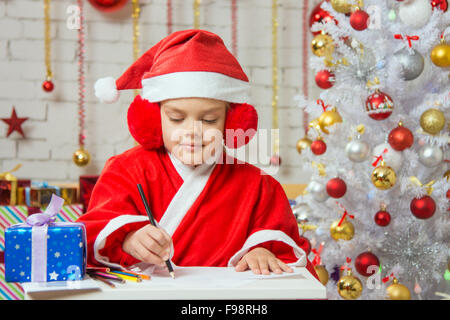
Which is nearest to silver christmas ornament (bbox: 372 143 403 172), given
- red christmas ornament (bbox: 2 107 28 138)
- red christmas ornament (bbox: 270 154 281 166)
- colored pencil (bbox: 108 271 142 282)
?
red christmas ornament (bbox: 270 154 281 166)

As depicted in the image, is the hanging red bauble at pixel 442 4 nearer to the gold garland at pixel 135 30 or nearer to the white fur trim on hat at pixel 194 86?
the white fur trim on hat at pixel 194 86

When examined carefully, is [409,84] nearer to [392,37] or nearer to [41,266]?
[392,37]

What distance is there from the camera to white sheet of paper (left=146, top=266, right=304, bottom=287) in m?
0.86

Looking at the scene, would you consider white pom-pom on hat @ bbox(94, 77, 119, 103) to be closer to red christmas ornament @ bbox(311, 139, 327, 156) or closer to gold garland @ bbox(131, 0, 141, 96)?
red christmas ornament @ bbox(311, 139, 327, 156)

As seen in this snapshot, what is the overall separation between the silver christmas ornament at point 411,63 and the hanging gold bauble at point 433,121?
0.14 meters

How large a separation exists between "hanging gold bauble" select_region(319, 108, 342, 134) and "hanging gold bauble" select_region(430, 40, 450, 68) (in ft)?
1.25

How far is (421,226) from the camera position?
6.54ft

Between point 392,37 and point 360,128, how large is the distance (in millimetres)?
336

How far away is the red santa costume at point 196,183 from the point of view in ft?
3.76

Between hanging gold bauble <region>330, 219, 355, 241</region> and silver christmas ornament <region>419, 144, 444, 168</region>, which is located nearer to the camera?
silver christmas ornament <region>419, 144, 444, 168</region>

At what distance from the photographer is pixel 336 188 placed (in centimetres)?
193

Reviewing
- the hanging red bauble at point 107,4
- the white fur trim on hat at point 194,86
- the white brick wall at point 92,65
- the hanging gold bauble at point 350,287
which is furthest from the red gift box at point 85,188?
the white fur trim on hat at point 194,86

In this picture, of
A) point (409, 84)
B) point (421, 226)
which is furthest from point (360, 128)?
point (421, 226)

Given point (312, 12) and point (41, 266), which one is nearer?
point (41, 266)
